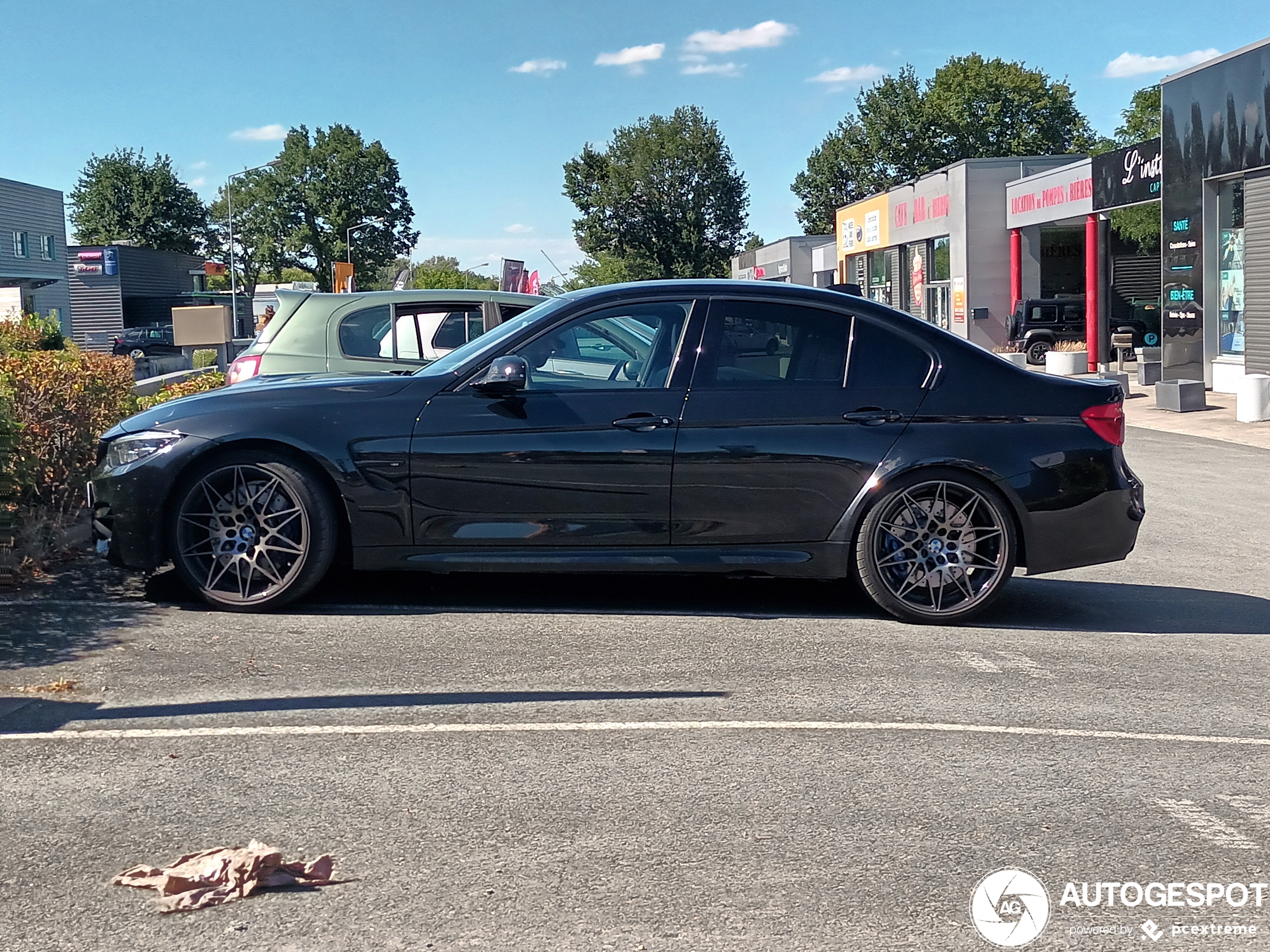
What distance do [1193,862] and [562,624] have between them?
3114 mm

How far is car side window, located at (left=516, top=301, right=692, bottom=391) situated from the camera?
6.36m

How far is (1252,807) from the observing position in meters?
4.03

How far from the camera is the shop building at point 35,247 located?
59094 mm

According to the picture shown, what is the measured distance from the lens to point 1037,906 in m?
3.33

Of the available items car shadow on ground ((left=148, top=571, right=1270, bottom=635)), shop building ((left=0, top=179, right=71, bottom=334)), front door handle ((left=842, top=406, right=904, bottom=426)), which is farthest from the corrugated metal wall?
shop building ((left=0, top=179, right=71, bottom=334))

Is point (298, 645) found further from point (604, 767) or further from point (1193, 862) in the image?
point (1193, 862)

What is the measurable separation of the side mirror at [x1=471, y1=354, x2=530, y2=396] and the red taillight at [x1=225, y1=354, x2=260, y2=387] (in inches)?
153

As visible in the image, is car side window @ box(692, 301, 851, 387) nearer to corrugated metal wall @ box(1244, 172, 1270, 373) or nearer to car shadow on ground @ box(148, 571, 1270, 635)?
car shadow on ground @ box(148, 571, 1270, 635)

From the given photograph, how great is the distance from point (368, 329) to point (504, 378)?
13.2 feet

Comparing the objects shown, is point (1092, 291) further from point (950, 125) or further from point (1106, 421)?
point (950, 125)

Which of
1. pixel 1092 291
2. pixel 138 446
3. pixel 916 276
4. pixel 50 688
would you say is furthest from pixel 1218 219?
pixel 50 688

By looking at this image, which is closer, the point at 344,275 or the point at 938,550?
the point at 938,550

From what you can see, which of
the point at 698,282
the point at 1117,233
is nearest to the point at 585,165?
the point at 1117,233

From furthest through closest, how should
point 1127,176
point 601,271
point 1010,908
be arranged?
1. point 601,271
2. point 1127,176
3. point 1010,908
